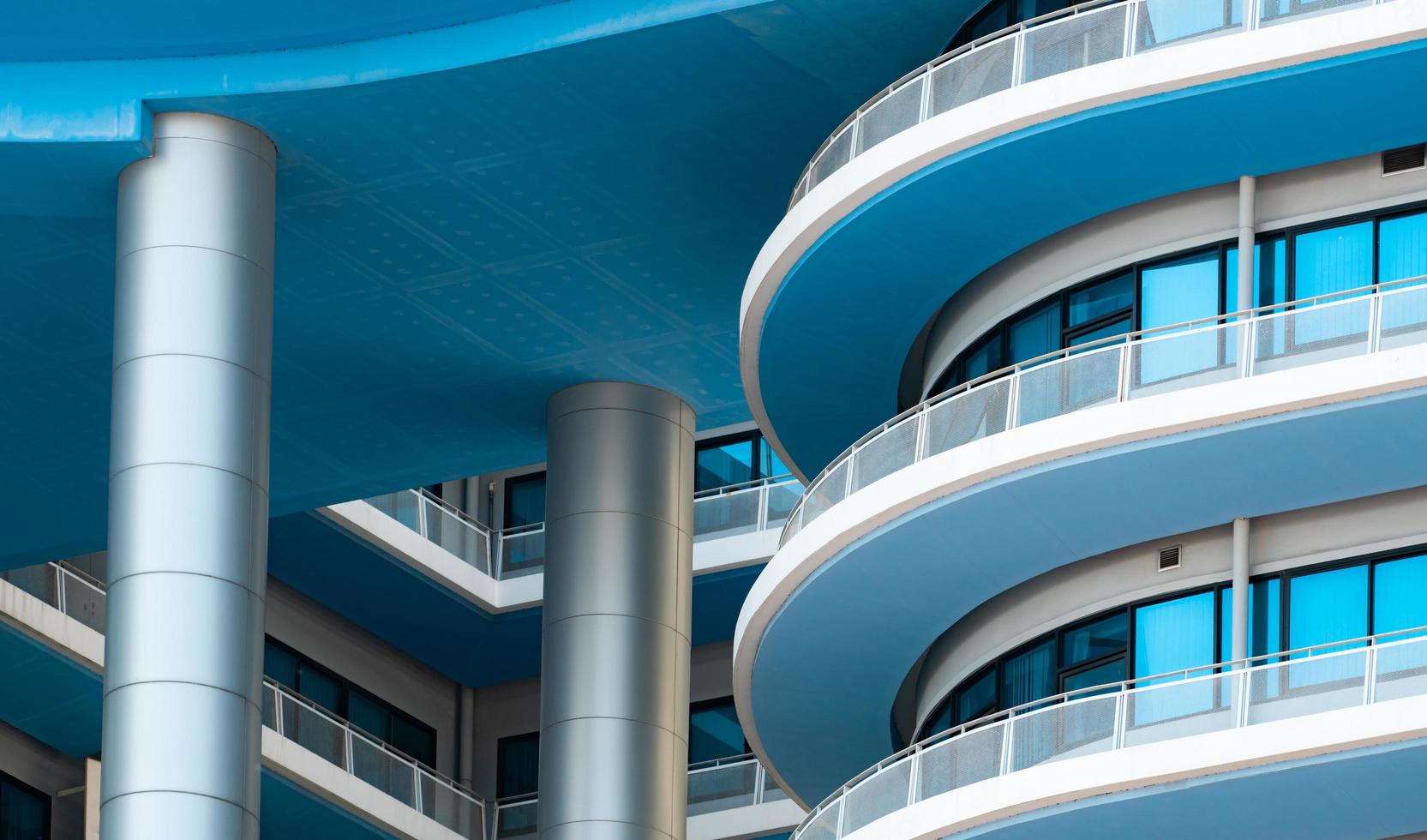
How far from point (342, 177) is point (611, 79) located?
14.5 ft

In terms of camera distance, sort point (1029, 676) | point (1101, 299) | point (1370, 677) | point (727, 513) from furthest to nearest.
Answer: point (727, 513) < point (1101, 299) < point (1029, 676) < point (1370, 677)

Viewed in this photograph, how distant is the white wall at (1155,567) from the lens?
34594 millimetres

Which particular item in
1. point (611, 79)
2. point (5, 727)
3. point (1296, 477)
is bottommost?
point (1296, 477)

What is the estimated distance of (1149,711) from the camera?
34.1 m

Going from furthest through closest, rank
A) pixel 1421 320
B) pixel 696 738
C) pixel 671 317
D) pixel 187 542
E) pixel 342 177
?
pixel 696 738 < pixel 671 317 < pixel 342 177 < pixel 187 542 < pixel 1421 320

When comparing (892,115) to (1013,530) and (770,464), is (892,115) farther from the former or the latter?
(770,464)

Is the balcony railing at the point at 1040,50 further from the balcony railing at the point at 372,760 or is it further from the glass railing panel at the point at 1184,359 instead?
the balcony railing at the point at 372,760

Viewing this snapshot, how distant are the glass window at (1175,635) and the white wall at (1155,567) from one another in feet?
0.86

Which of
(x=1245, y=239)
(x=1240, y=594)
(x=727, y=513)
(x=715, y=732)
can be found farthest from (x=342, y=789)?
(x=1245, y=239)

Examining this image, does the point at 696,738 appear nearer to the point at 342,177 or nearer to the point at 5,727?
the point at 5,727

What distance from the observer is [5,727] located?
5384 cm

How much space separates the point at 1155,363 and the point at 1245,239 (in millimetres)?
1742

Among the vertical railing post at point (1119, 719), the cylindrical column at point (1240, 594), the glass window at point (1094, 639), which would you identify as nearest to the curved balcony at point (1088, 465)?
the cylindrical column at point (1240, 594)

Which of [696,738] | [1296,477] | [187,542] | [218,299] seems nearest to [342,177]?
[218,299]
